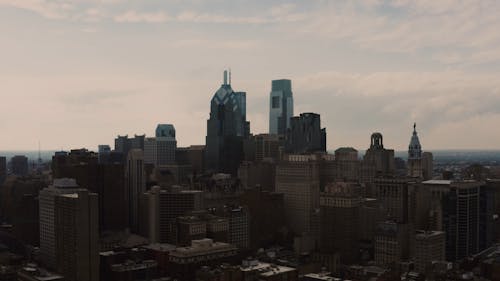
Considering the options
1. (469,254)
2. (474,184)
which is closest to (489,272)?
(469,254)

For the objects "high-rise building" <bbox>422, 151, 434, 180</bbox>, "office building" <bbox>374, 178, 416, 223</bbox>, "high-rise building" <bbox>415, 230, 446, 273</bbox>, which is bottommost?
"high-rise building" <bbox>415, 230, 446, 273</bbox>

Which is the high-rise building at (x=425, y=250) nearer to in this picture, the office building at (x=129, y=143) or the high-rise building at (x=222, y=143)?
the high-rise building at (x=222, y=143)

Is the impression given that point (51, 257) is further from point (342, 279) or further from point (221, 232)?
point (342, 279)

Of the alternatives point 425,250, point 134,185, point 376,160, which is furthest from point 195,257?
point 376,160

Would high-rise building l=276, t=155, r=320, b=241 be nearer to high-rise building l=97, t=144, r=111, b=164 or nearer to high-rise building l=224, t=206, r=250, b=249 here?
high-rise building l=224, t=206, r=250, b=249

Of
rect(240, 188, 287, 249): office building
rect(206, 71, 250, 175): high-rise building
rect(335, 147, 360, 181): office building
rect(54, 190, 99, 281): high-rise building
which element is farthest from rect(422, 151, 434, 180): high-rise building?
rect(54, 190, 99, 281): high-rise building

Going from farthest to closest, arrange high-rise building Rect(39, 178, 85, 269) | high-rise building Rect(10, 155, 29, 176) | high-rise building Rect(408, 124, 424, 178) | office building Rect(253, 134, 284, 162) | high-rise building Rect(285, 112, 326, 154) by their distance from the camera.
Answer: office building Rect(253, 134, 284, 162) < high-rise building Rect(285, 112, 326, 154) < high-rise building Rect(10, 155, 29, 176) < high-rise building Rect(408, 124, 424, 178) < high-rise building Rect(39, 178, 85, 269)
